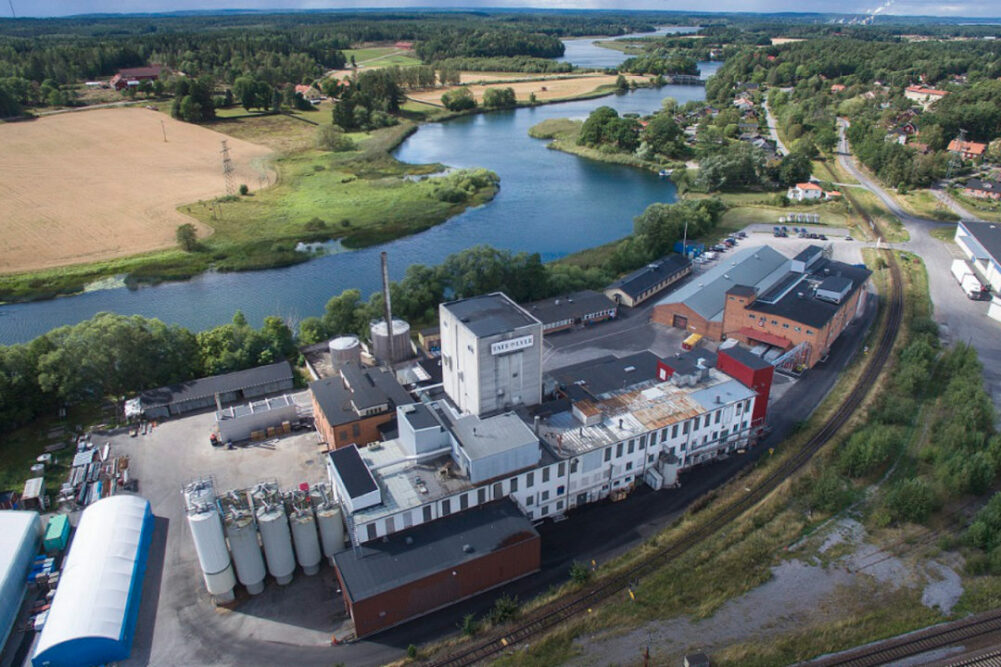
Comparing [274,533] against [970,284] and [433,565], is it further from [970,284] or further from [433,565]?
[970,284]

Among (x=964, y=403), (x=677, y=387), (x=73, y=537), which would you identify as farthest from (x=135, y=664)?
A: (x=964, y=403)

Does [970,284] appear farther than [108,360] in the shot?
Yes

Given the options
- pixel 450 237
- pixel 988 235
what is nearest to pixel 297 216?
pixel 450 237

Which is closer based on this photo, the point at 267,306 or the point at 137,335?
the point at 137,335

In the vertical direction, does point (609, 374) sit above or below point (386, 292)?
below

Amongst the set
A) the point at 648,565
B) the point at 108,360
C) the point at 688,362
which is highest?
the point at 688,362

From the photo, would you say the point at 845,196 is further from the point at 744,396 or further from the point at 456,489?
the point at 456,489
